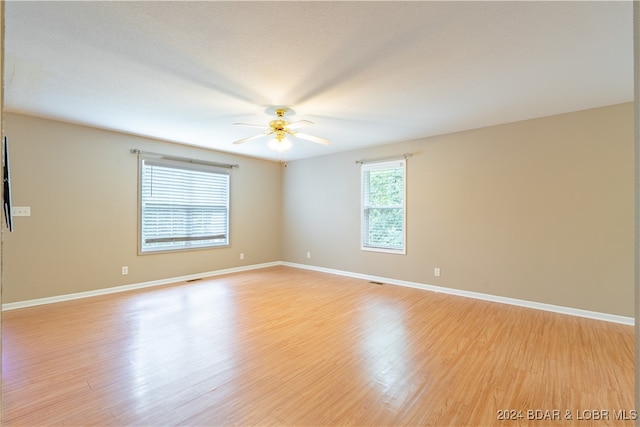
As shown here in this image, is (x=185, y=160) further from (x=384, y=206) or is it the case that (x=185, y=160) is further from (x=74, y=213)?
A: (x=384, y=206)

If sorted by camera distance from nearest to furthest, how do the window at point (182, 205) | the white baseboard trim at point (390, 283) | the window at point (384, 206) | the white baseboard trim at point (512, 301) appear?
the white baseboard trim at point (512, 301) < the white baseboard trim at point (390, 283) < the window at point (182, 205) < the window at point (384, 206)

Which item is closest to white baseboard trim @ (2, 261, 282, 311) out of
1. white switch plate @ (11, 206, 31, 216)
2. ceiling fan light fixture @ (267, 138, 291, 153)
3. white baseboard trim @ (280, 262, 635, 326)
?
white switch plate @ (11, 206, 31, 216)

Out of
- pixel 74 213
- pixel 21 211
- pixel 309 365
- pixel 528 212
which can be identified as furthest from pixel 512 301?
pixel 21 211

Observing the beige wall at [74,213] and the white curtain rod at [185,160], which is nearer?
Answer: the beige wall at [74,213]

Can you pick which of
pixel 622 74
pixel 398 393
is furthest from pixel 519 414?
pixel 622 74

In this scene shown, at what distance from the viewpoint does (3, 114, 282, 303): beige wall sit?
373 centimetres

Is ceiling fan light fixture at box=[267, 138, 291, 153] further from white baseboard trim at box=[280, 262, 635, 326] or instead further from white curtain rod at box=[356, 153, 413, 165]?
white baseboard trim at box=[280, 262, 635, 326]

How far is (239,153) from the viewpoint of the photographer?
5.97 metres

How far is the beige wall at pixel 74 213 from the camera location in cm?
373

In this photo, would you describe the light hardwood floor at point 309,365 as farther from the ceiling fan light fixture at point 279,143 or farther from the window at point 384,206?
the ceiling fan light fixture at point 279,143

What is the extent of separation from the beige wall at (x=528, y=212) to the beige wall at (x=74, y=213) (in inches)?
153

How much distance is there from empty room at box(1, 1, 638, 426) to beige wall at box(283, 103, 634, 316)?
0.03m

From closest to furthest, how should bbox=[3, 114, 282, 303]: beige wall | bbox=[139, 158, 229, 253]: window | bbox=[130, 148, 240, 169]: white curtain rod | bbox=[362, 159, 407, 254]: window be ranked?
bbox=[3, 114, 282, 303]: beige wall, bbox=[130, 148, 240, 169]: white curtain rod, bbox=[139, 158, 229, 253]: window, bbox=[362, 159, 407, 254]: window

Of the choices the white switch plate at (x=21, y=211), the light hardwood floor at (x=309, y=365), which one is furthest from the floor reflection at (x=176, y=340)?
the white switch plate at (x=21, y=211)
